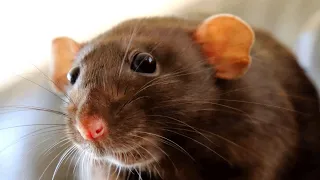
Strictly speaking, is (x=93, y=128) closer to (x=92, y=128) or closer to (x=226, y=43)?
(x=92, y=128)

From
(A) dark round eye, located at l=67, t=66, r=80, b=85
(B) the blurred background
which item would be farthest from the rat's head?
(B) the blurred background

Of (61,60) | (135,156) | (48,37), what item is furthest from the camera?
(48,37)

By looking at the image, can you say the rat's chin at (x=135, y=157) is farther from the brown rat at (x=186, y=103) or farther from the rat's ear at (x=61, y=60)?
the rat's ear at (x=61, y=60)

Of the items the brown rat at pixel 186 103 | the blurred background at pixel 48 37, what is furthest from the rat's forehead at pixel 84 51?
the blurred background at pixel 48 37

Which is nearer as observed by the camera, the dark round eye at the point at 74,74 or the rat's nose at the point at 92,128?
the rat's nose at the point at 92,128

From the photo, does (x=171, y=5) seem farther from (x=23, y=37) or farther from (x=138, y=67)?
(x=138, y=67)

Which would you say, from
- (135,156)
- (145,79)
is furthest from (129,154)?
(145,79)
